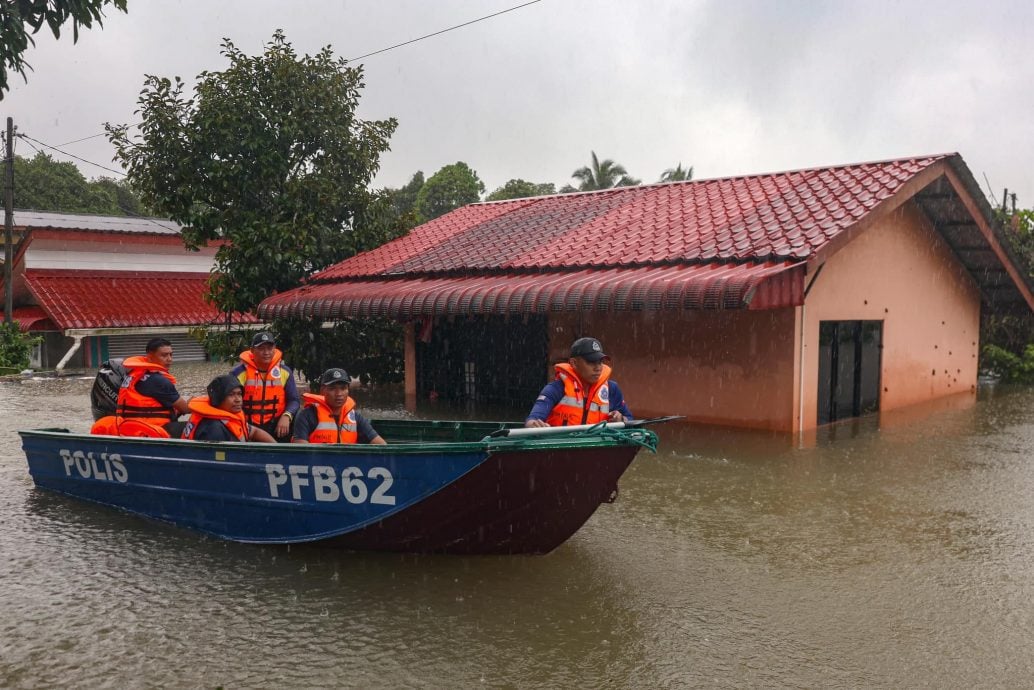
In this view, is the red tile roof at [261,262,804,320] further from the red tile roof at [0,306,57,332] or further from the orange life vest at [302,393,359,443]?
the red tile roof at [0,306,57,332]

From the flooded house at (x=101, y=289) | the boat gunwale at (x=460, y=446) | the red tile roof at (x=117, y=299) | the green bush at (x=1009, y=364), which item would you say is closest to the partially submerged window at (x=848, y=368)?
the green bush at (x=1009, y=364)

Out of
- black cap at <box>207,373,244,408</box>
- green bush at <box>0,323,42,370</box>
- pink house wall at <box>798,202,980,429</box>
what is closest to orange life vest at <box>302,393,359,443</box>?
black cap at <box>207,373,244,408</box>

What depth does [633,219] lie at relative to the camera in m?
15.1

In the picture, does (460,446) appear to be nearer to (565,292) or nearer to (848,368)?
(565,292)

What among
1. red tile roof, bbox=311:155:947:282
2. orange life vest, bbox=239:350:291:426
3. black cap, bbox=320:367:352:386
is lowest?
orange life vest, bbox=239:350:291:426

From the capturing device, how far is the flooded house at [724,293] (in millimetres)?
11469

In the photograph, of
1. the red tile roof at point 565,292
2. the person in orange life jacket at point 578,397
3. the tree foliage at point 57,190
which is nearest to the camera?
the person in orange life jacket at point 578,397

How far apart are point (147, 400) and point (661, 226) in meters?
8.94

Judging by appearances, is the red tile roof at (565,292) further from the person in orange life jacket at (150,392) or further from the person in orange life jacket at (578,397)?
the person in orange life jacket at (150,392)

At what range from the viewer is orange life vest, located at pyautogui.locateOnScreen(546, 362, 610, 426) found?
6441 mm

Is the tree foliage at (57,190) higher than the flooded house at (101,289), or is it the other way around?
the tree foliage at (57,190)

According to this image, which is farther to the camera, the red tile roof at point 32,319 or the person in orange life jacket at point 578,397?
the red tile roof at point 32,319

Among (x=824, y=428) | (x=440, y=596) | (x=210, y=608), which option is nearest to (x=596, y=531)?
(x=440, y=596)

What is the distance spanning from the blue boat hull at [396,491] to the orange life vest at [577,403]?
560 millimetres
